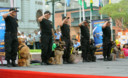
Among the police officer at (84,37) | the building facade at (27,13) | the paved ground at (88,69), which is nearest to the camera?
the paved ground at (88,69)

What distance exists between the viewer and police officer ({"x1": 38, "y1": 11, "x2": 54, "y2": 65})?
35.2ft

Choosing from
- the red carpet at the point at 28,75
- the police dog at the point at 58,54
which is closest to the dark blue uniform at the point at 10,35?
the police dog at the point at 58,54

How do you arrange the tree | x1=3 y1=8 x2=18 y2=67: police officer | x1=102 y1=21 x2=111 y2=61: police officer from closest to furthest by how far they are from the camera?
x1=3 y1=8 x2=18 y2=67: police officer < x1=102 y1=21 x2=111 y2=61: police officer < the tree

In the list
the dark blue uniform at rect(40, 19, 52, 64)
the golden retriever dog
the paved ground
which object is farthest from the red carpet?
the dark blue uniform at rect(40, 19, 52, 64)

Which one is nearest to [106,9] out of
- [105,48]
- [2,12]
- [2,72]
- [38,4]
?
[38,4]

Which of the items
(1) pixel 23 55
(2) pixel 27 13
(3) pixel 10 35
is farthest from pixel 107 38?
(2) pixel 27 13

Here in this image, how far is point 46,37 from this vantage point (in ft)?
35.3

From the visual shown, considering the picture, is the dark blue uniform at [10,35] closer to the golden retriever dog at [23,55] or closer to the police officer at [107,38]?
the golden retriever dog at [23,55]

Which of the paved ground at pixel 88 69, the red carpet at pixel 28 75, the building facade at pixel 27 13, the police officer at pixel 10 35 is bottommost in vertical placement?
the paved ground at pixel 88 69

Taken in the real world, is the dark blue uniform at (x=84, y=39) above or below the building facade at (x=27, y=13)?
below

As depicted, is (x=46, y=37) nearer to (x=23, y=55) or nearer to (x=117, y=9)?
(x=23, y=55)

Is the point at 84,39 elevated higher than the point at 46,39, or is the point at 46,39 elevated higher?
the point at 46,39

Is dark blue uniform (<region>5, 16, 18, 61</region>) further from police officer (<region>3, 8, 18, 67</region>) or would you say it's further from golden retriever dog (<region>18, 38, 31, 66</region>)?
golden retriever dog (<region>18, 38, 31, 66</region>)

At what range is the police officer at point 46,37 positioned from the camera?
35.2ft
